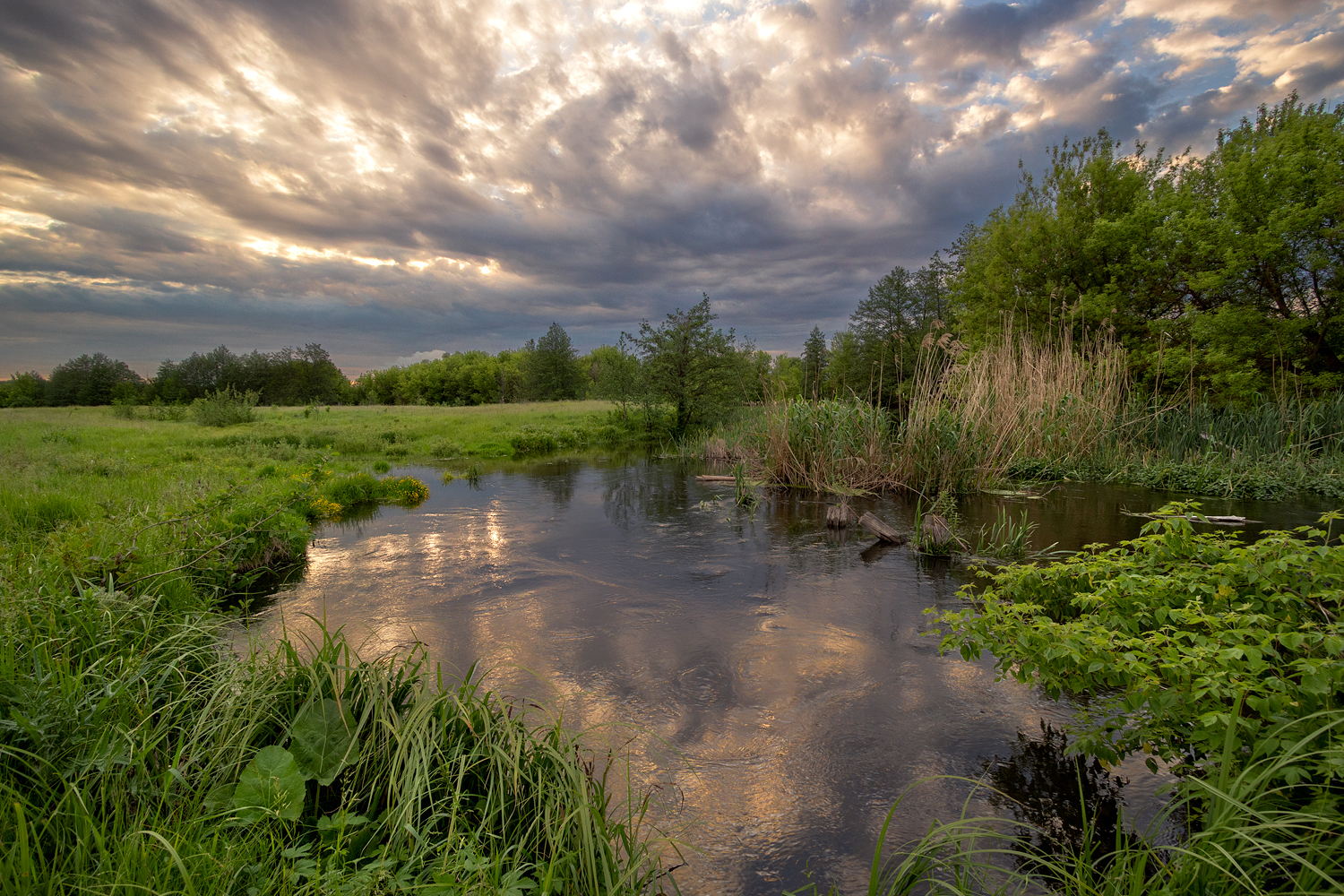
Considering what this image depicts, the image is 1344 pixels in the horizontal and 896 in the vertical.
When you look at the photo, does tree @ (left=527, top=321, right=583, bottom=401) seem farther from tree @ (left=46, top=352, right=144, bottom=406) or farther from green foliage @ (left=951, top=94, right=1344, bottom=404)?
green foliage @ (left=951, top=94, right=1344, bottom=404)

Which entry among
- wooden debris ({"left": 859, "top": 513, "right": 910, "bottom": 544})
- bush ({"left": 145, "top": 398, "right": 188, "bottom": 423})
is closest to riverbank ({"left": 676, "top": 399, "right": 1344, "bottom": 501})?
wooden debris ({"left": 859, "top": 513, "right": 910, "bottom": 544})

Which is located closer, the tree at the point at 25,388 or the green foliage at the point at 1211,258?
the green foliage at the point at 1211,258

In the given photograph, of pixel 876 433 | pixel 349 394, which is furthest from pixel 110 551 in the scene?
pixel 349 394

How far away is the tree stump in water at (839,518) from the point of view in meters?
9.09

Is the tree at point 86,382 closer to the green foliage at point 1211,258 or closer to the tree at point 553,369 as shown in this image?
the tree at point 553,369

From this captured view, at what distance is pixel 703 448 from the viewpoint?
18.6 meters

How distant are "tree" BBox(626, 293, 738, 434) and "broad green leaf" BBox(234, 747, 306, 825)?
22.0 meters

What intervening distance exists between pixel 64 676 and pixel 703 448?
16.6 meters

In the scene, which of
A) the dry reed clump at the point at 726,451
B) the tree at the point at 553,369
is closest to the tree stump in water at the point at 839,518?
the dry reed clump at the point at 726,451

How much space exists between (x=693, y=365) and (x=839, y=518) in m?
15.9

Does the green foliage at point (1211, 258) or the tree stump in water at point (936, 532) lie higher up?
the green foliage at point (1211, 258)

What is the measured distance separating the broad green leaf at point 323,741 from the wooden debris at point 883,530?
275 inches

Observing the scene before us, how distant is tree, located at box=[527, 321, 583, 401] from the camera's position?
6406 cm

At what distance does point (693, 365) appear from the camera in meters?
24.2
